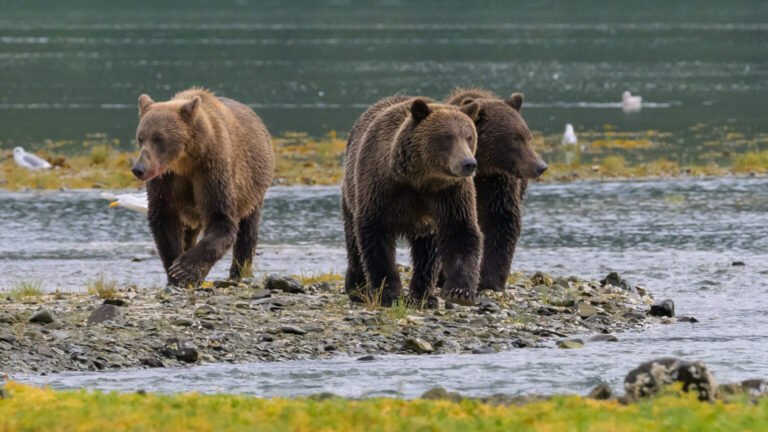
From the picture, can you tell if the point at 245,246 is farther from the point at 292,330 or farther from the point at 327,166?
the point at 327,166

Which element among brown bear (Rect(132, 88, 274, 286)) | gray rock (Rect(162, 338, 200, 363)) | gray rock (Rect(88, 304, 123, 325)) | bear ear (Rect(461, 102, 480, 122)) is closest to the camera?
gray rock (Rect(162, 338, 200, 363))

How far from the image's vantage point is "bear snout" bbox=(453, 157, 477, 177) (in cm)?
1284

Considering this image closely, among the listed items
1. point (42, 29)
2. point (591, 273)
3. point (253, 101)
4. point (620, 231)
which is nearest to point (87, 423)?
point (591, 273)

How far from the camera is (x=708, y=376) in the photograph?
9.49m

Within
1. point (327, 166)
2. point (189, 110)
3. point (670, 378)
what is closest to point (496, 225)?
point (189, 110)

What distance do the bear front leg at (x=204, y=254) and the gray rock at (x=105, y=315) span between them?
5.24ft

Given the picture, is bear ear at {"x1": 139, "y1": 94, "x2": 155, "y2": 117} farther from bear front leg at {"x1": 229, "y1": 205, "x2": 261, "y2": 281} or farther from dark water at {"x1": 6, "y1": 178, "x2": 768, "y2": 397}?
dark water at {"x1": 6, "y1": 178, "x2": 768, "y2": 397}

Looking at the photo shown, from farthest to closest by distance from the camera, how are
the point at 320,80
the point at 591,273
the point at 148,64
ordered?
the point at 148,64
the point at 320,80
the point at 591,273

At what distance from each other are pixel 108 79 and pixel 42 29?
50.1 m

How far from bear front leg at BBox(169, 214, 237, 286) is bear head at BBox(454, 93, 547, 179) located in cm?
262

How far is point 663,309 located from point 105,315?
17.1 ft

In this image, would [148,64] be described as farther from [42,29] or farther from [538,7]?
[538,7]

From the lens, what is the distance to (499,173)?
15008 millimetres

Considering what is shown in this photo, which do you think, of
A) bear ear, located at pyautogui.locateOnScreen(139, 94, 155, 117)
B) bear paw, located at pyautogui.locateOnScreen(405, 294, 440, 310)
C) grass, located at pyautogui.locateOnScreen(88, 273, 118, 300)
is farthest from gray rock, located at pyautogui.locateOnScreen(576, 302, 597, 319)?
bear ear, located at pyautogui.locateOnScreen(139, 94, 155, 117)
